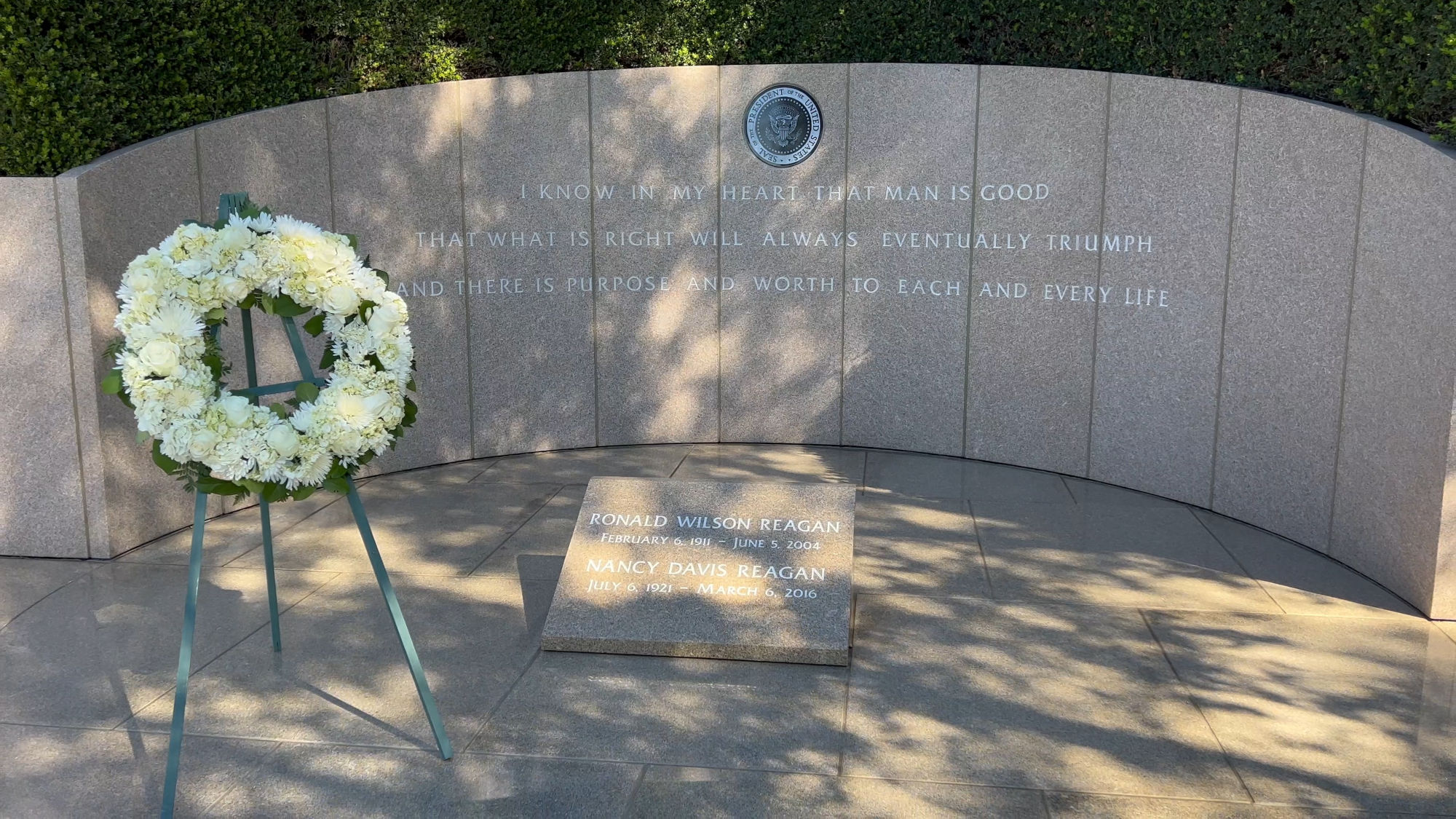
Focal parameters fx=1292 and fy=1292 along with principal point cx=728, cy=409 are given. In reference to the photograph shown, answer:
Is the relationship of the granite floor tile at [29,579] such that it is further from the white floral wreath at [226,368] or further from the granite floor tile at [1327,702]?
the granite floor tile at [1327,702]

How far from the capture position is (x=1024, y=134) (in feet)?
28.0

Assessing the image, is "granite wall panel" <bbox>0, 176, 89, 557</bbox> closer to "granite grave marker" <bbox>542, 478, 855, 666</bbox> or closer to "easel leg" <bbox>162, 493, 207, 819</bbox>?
"easel leg" <bbox>162, 493, 207, 819</bbox>

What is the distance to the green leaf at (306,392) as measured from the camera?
4.48 meters

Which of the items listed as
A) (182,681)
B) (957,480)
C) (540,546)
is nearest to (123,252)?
(540,546)

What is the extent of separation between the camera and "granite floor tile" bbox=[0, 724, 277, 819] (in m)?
4.39

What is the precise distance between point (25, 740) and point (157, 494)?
101 inches

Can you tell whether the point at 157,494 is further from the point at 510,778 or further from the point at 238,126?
the point at 510,778

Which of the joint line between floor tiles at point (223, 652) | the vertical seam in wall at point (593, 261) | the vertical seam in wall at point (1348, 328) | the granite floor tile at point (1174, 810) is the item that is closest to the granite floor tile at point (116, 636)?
the joint line between floor tiles at point (223, 652)

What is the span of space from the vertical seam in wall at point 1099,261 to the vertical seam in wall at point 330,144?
16.2ft

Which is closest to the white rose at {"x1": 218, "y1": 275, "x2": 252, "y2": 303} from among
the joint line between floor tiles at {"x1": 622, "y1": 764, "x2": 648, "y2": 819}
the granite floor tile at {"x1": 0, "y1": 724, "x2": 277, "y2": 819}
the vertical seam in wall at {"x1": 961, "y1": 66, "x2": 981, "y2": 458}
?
the granite floor tile at {"x1": 0, "y1": 724, "x2": 277, "y2": 819}

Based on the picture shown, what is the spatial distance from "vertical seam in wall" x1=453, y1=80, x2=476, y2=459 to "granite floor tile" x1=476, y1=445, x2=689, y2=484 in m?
0.37

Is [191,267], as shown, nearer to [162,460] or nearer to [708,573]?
[162,460]

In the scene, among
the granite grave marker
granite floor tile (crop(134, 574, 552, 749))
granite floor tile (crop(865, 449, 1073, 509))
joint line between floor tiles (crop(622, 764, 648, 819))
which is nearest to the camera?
joint line between floor tiles (crop(622, 764, 648, 819))

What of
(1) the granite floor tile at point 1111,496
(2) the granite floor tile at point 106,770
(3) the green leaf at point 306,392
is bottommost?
(2) the granite floor tile at point 106,770
